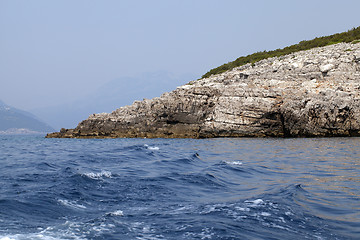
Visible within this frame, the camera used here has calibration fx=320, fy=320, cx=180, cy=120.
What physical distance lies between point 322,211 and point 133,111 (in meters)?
54.6

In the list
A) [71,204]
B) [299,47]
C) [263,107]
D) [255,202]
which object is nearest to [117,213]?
[71,204]

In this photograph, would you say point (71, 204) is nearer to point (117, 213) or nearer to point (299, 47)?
point (117, 213)

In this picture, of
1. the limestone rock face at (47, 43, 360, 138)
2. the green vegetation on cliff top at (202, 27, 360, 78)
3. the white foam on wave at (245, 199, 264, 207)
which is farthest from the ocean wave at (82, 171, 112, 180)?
the green vegetation on cliff top at (202, 27, 360, 78)

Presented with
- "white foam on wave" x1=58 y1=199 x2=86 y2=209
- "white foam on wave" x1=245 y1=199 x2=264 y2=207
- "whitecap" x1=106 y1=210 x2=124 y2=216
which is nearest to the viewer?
"whitecap" x1=106 y1=210 x2=124 y2=216

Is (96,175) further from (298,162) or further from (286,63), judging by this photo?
(286,63)

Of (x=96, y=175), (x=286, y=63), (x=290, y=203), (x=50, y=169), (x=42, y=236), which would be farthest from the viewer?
(x=286, y=63)

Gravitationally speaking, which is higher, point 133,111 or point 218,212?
point 133,111

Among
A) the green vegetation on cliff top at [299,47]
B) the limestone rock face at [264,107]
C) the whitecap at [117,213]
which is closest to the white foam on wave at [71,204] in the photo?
the whitecap at [117,213]

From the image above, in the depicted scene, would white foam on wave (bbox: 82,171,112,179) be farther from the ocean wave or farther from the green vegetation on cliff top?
the green vegetation on cliff top

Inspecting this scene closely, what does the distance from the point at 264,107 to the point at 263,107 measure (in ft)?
0.47

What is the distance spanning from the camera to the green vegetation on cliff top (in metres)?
75.1

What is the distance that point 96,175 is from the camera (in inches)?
562

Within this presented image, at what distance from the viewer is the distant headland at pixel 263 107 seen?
4409 cm

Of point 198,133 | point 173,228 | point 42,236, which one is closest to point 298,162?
point 173,228
